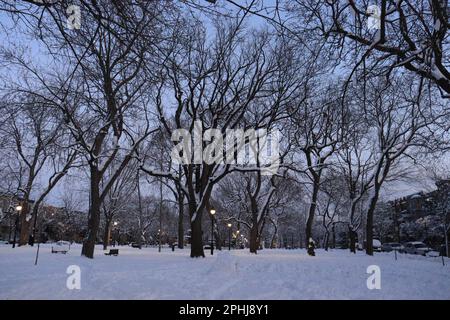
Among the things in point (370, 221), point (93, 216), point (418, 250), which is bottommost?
point (418, 250)

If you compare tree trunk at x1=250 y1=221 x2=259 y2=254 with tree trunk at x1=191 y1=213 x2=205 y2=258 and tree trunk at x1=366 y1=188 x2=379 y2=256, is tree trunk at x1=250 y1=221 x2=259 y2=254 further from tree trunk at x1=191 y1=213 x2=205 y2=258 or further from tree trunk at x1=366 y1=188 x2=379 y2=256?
tree trunk at x1=366 y1=188 x2=379 y2=256

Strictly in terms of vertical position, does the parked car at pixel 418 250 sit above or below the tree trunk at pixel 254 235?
below

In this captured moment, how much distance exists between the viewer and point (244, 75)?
21.5 meters

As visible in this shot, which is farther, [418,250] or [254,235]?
[418,250]

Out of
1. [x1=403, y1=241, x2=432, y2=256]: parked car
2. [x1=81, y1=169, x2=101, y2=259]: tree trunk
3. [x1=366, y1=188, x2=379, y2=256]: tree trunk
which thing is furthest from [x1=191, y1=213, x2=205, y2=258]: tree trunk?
[x1=403, y1=241, x2=432, y2=256]: parked car

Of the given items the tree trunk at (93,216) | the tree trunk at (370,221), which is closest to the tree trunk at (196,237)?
the tree trunk at (93,216)

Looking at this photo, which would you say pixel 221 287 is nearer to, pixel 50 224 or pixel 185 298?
pixel 185 298

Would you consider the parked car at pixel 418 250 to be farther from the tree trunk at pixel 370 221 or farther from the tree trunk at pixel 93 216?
the tree trunk at pixel 93 216

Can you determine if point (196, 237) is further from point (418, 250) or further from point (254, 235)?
point (418, 250)

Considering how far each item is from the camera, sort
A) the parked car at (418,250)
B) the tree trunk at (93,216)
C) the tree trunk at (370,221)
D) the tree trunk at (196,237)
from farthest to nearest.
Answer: the parked car at (418,250)
the tree trunk at (370,221)
the tree trunk at (196,237)
the tree trunk at (93,216)

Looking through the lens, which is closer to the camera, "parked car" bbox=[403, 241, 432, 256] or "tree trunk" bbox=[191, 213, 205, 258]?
"tree trunk" bbox=[191, 213, 205, 258]

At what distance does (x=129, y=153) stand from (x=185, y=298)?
1236cm

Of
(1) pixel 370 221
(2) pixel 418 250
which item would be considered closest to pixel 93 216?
(1) pixel 370 221
